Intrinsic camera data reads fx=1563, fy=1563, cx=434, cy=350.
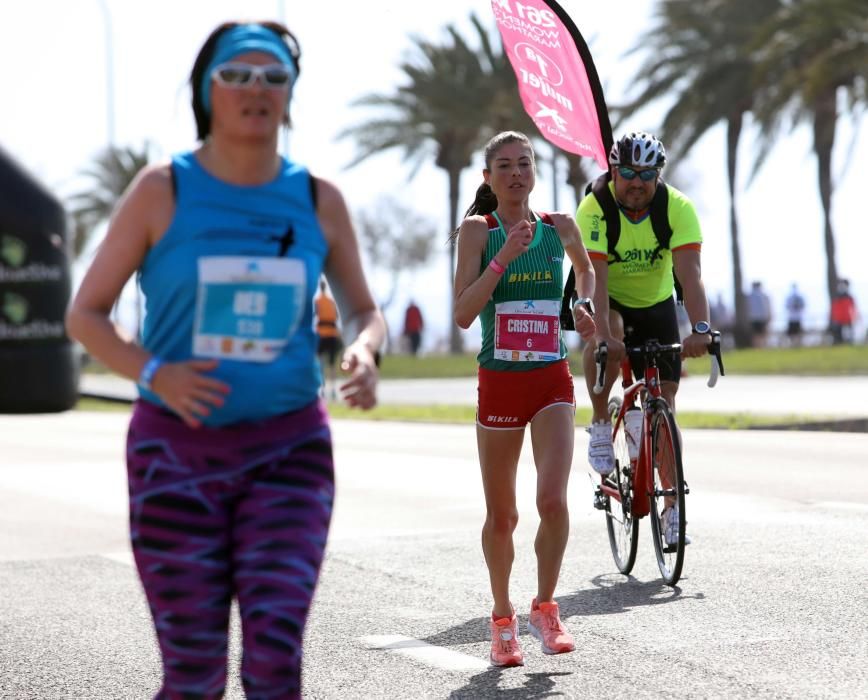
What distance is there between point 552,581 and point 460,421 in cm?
1381

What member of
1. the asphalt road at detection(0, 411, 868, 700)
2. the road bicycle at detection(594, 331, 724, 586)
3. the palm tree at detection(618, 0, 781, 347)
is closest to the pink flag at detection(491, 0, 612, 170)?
the asphalt road at detection(0, 411, 868, 700)

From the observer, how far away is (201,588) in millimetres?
3434

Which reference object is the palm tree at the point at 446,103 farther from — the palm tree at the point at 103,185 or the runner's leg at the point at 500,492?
the runner's leg at the point at 500,492

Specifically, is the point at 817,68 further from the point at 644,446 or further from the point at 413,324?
the point at 644,446

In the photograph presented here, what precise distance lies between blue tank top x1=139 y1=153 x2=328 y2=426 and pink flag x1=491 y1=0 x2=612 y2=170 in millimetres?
6708

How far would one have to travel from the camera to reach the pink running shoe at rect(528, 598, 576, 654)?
18.8ft

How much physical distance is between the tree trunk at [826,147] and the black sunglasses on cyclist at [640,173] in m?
32.2

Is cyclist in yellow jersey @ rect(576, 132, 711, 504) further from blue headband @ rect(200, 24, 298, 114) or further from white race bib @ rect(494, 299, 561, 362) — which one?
blue headband @ rect(200, 24, 298, 114)

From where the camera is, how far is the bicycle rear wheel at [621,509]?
295 inches

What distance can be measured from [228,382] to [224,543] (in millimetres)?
360

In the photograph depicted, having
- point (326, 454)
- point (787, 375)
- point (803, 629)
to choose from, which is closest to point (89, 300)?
point (326, 454)

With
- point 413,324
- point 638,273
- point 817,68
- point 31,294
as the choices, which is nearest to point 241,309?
point 31,294

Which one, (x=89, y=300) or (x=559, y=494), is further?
(x=559, y=494)

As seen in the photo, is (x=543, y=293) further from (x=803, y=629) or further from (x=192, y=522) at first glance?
(x=192, y=522)
